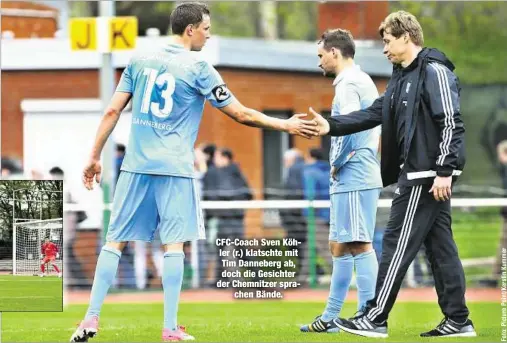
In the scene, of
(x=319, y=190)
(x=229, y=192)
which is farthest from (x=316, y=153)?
(x=229, y=192)

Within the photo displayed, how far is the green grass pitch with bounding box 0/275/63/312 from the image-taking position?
8.85 m

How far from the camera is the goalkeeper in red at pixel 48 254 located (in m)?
8.79

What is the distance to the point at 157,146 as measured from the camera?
9039 mm

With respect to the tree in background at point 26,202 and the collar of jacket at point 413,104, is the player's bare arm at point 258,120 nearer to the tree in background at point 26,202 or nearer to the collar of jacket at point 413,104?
the collar of jacket at point 413,104

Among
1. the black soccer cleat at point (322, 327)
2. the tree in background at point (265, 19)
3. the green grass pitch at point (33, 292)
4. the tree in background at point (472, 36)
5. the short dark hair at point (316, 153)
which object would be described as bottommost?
the black soccer cleat at point (322, 327)

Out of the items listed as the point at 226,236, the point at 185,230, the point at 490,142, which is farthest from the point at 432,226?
the point at 490,142

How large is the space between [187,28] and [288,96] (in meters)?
14.8

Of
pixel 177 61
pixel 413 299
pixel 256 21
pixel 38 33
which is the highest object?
pixel 256 21

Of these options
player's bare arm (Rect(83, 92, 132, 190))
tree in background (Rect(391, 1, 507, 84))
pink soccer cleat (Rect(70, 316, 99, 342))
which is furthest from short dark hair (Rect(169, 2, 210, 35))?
tree in background (Rect(391, 1, 507, 84))

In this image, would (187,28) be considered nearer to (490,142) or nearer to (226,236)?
(226,236)

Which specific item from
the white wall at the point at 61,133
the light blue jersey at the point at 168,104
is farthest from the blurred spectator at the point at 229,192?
the light blue jersey at the point at 168,104

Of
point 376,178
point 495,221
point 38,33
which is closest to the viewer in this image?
point 376,178

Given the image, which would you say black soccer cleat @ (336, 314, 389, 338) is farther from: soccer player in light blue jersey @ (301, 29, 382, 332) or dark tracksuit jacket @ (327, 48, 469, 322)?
soccer player in light blue jersey @ (301, 29, 382, 332)

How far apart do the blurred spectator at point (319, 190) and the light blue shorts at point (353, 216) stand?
845 centimetres
